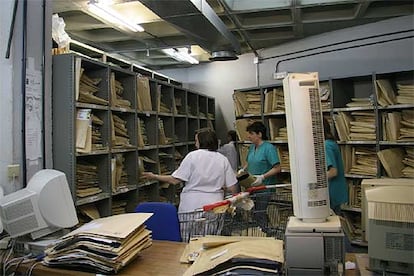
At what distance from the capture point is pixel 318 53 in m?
5.95

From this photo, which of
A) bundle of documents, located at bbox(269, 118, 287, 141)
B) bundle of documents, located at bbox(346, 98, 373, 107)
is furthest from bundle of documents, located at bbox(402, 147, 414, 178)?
bundle of documents, located at bbox(269, 118, 287, 141)

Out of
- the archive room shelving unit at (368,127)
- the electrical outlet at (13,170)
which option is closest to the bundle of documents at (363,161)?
the archive room shelving unit at (368,127)

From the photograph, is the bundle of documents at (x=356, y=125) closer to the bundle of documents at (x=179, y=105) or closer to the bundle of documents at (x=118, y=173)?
the bundle of documents at (x=179, y=105)

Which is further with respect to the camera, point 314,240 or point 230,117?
point 230,117

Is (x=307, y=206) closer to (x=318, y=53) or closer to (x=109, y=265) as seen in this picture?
(x=109, y=265)

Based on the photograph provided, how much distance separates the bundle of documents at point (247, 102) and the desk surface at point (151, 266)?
3.91 metres

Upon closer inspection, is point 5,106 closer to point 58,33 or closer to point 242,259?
point 58,33

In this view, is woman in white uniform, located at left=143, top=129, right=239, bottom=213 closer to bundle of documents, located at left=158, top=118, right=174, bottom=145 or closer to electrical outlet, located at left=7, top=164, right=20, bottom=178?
electrical outlet, located at left=7, top=164, right=20, bottom=178

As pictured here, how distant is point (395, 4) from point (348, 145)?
5.84 ft

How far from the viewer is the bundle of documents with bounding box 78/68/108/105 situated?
10.1 feet

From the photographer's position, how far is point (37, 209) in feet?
6.80

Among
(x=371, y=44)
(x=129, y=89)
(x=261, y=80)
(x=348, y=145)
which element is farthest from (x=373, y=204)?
(x=261, y=80)

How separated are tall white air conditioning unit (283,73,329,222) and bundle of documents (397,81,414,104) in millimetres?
3229

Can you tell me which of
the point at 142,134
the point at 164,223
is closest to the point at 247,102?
the point at 142,134
